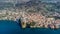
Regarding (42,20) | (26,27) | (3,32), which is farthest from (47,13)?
(3,32)

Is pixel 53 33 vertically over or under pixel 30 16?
under

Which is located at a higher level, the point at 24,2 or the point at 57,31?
the point at 24,2

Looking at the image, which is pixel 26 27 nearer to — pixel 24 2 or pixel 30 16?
pixel 30 16

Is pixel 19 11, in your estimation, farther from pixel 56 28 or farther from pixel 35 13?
pixel 56 28

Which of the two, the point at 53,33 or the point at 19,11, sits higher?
the point at 19,11

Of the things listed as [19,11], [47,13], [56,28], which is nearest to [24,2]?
[19,11]

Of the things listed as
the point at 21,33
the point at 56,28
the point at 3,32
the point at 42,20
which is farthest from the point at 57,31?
the point at 3,32

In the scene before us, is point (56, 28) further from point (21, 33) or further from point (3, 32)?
point (3, 32)
